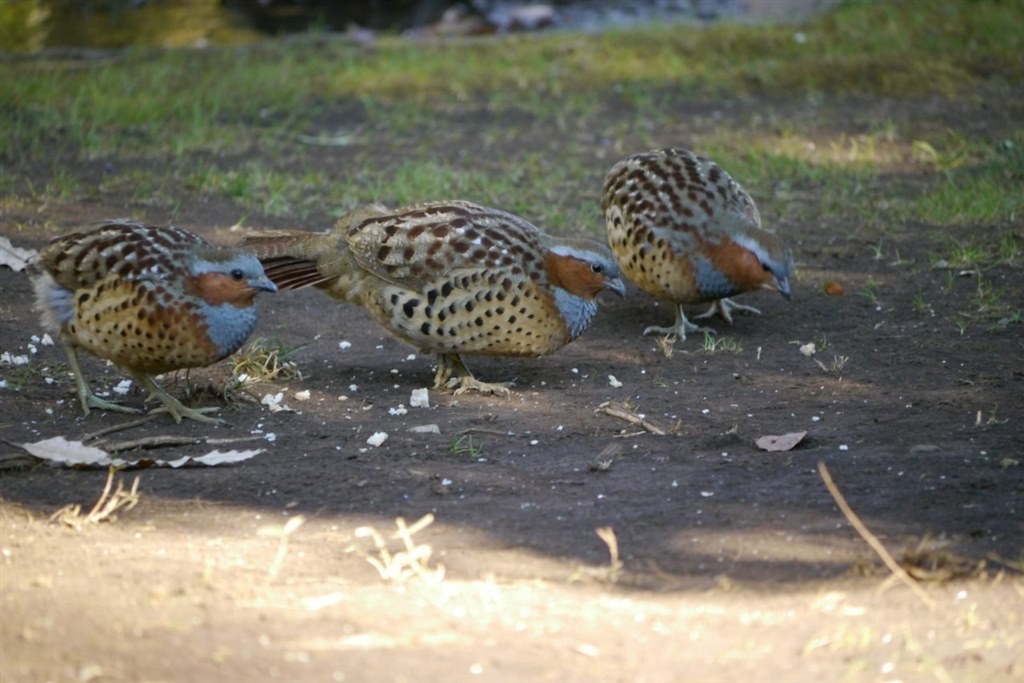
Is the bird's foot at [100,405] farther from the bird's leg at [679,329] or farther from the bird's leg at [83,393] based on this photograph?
the bird's leg at [679,329]

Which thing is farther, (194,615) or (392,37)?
(392,37)

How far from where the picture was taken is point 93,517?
4488 millimetres

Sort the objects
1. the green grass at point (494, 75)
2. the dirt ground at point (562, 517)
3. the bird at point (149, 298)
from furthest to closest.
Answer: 1. the green grass at point (494, 75)
2. the bird at point (149, 298)
3. the dirt ground at point (562, 517)

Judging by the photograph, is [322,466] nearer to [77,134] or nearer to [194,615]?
[194,615]

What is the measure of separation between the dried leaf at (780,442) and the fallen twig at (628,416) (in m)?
0.43

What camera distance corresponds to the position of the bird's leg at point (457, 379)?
635cm

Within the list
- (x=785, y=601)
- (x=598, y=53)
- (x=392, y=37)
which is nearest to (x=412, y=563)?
(x=785, y=601)

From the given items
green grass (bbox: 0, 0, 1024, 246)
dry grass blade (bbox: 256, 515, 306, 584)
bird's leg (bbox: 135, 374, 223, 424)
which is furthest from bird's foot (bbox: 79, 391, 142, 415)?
green grass (bbox: 0, 0, 1024, 246)

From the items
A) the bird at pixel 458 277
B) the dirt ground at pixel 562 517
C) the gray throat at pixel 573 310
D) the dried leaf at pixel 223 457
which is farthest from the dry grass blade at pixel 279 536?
the gray throat at pixel 573 310

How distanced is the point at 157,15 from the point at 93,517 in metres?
10.1

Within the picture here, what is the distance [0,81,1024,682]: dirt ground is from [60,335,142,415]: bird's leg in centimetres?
9

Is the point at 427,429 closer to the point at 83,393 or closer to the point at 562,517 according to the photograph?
the point at 562,517

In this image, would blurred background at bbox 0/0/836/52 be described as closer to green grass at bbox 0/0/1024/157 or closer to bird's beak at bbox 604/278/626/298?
green grass at bbox 0/0/1024/157

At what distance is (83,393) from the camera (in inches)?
229
